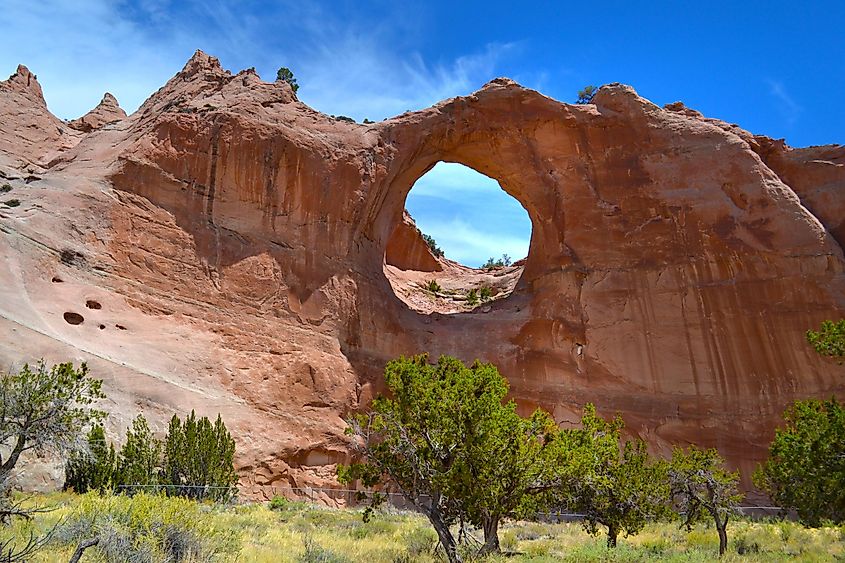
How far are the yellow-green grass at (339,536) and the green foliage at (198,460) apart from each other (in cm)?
90

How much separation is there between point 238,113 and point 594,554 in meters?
22.0

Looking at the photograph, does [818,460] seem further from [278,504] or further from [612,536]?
[278,504]

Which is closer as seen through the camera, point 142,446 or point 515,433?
point 515,433

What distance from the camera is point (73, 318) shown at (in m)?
20.6

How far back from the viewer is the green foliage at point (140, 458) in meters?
17.0

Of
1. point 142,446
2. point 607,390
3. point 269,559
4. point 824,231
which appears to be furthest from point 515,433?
point 824,231

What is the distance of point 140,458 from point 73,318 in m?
5.90

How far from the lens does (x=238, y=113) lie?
90.0 feet

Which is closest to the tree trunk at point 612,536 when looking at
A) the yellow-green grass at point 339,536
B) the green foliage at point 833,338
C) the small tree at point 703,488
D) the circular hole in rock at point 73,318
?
the yellow-green grass at point 339,536

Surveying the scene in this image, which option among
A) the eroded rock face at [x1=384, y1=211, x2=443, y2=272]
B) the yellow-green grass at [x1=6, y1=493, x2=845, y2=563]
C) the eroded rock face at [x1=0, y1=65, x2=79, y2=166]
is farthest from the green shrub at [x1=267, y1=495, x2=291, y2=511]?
the eroded rock face at [x1=384, y1=211, x2=443, y2=272]

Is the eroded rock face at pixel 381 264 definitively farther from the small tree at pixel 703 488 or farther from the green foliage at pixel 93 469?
the small tree at pixel 703 488

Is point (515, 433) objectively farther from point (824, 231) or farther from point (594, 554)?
point (824, 231)

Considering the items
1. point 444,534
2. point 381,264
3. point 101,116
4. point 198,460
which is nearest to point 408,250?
point 381,264

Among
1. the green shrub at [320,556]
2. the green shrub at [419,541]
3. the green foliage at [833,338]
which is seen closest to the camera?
the green foliage at [833,338]
